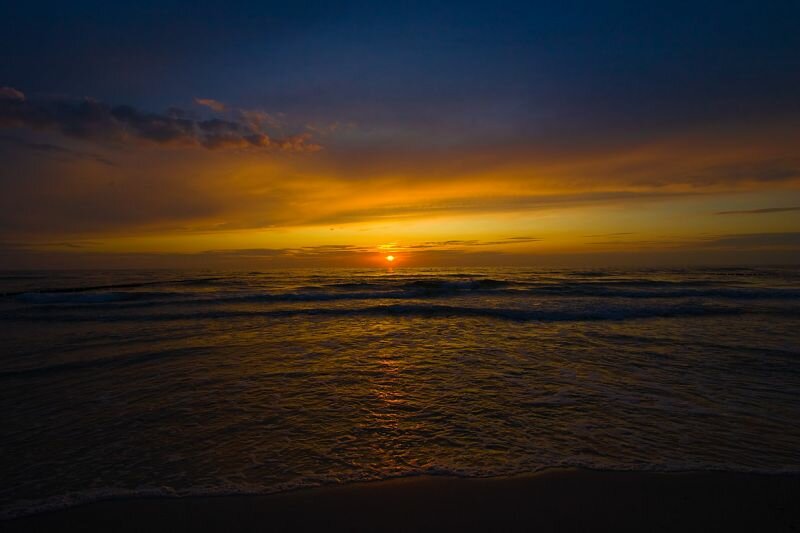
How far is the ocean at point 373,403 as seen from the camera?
15.3 ft

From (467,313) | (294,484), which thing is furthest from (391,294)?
(294,484)

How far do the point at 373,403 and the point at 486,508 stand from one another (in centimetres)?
319

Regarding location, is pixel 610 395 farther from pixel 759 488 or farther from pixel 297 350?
pixel 297 350

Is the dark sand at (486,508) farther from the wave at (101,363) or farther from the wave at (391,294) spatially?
the wave at (391,294)

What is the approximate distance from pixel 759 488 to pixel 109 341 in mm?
15672

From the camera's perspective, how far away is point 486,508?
387cm

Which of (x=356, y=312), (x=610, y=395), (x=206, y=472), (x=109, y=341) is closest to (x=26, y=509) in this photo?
(x=206, y=472)

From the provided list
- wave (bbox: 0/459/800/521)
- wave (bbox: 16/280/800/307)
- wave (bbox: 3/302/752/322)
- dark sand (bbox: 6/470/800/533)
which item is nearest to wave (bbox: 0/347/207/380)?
wave (bbox: 0/459/800/521)

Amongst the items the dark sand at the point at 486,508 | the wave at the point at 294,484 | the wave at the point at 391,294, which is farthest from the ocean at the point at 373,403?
the wave at the point at 391,294

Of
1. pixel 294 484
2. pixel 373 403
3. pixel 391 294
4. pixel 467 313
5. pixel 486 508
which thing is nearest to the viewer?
pixel 486 508

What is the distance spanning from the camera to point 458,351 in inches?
428

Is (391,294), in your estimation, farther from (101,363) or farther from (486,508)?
(486,508)

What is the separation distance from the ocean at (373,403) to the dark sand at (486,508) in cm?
22

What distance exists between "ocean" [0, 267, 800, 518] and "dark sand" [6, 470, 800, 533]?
22 centimetres
